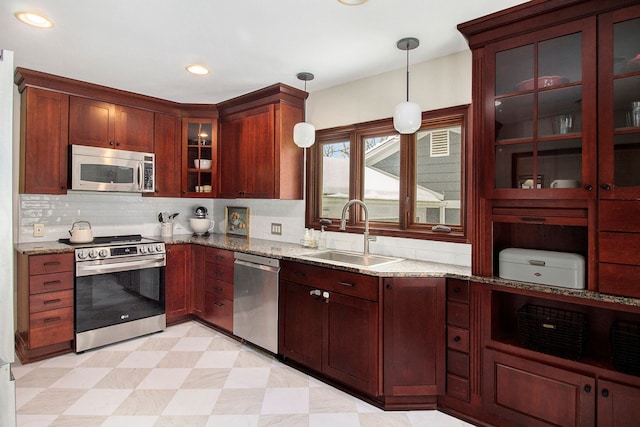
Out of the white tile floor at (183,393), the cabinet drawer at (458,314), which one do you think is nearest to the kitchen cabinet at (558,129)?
the cabinet drawer at (458,314)

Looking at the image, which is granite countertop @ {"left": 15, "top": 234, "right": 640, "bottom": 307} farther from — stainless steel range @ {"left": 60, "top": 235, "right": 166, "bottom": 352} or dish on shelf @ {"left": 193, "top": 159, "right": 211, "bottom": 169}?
dish on shelf @ {"left": 193, "top": 159, "right": 211, "bottom": 169}

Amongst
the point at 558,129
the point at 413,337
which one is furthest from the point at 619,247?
the point at 413,337

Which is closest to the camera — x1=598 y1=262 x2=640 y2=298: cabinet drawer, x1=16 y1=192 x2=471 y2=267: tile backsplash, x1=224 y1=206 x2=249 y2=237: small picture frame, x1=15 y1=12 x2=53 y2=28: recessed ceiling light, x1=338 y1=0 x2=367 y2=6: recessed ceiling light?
x1=598 y1=262 x2=640 y2=298: cabinet drawer

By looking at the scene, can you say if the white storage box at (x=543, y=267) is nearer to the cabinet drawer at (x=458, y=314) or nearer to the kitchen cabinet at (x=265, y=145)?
the cabinet drawer at (x=458, y=314)

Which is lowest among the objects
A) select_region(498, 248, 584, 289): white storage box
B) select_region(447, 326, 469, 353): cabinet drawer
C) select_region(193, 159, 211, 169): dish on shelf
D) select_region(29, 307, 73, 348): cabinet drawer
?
select_region(29, 307, 73, 348): cabinet drawer

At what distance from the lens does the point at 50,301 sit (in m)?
3.02

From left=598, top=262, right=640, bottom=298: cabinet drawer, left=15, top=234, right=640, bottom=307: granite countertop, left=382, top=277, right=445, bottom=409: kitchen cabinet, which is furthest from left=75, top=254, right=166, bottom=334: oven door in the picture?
left=598, top=262, right=640, bottom=298: cabinet drawer

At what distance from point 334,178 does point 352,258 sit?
2.90ft

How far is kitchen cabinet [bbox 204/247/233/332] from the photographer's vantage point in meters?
3.50

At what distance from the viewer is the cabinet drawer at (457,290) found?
2244 millimetres

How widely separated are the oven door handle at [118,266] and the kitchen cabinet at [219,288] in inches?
19.0

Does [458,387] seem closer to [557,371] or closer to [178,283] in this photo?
[557,371]

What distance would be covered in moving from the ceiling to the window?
1.78ft

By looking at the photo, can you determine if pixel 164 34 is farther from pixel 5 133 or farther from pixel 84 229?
pixel 84 229
